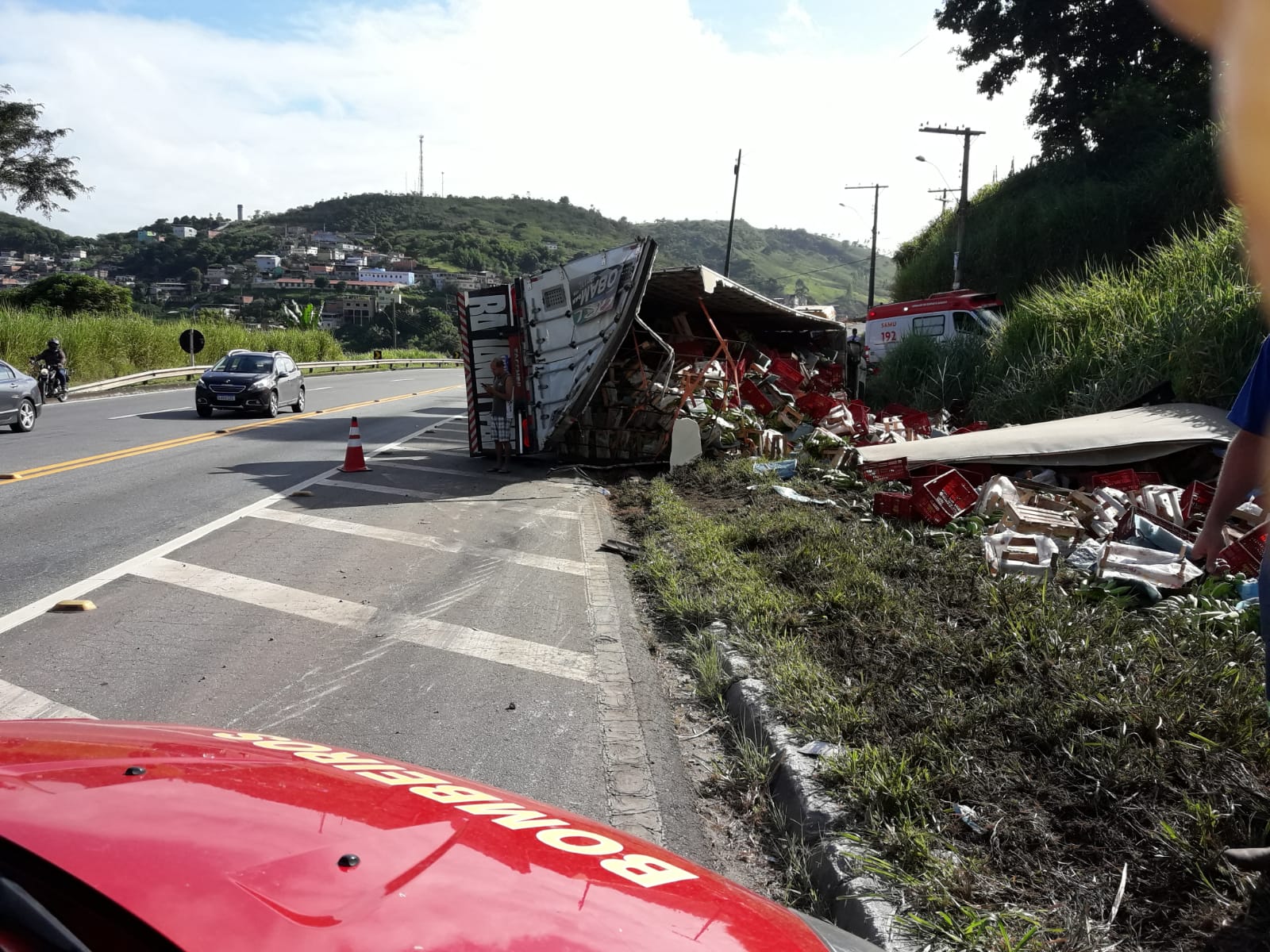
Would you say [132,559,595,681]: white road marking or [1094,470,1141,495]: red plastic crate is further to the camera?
[1094,470,1141,495]: red plastic crate

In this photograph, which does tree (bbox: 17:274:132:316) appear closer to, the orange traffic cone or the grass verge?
the orange traffic cone

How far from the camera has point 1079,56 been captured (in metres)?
33.1

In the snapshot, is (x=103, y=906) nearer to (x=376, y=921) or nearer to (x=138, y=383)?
(x=376, y=921)

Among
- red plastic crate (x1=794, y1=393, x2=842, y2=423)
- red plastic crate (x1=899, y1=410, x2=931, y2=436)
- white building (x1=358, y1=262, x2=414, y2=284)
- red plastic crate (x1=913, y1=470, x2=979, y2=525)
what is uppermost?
white building (x1=358, y1=262, x2=414, y2=284)

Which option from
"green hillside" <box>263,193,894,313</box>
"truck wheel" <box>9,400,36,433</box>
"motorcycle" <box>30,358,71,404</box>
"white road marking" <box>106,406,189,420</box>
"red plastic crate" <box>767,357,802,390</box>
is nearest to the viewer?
"truck wheel" <box>9,400,36,433</box>

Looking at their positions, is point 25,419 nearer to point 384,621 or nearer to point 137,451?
point 137,451

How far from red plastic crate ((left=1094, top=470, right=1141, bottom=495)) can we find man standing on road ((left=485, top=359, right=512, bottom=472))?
7850 mm

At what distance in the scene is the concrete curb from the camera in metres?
2.82

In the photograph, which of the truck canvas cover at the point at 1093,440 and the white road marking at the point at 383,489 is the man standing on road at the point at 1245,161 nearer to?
the truck canvas cover at the point at 1093,440

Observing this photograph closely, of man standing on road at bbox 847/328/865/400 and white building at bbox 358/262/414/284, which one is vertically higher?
white building at bbox 358/262/414/284

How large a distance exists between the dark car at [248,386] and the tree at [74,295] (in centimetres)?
2344

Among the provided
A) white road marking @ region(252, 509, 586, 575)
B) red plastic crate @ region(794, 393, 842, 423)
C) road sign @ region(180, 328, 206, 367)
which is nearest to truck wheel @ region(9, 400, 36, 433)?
white road marking @ region(252, 509, 586, 575)

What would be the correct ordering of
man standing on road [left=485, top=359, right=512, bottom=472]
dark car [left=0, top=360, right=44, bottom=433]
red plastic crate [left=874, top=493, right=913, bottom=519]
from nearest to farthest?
red plastic crate [left=874, top=493, right=913, bottom=519], man standing on road [left=485, top=359, right=512, bottom=472], dark car [left=0, top=360, right=44, bottom=433]

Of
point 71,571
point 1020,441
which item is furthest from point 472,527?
point 1020,441
